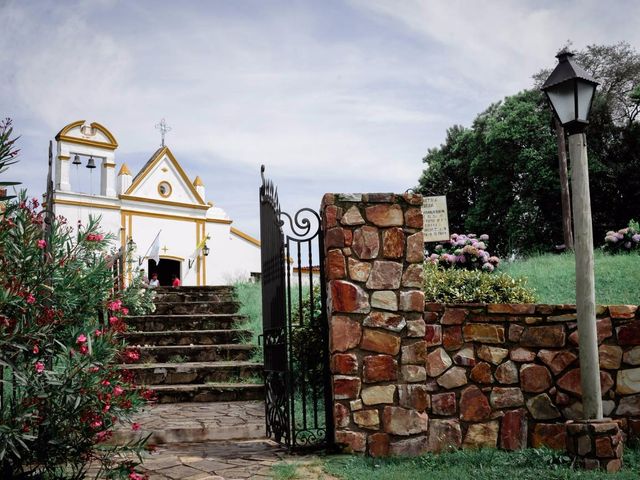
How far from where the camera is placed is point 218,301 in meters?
10.2

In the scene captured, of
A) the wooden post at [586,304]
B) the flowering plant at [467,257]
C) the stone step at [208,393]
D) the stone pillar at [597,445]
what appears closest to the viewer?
the stone pillar at [597,445]

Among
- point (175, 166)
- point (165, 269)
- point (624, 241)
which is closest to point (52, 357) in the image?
point (624, 241)

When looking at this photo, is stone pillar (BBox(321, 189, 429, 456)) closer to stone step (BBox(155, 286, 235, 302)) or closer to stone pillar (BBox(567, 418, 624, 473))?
stone pillar (BBox(567, 418, 624, 473))

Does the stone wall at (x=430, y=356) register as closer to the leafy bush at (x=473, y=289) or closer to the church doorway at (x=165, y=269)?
the leafy bush at (x=473, y=289)

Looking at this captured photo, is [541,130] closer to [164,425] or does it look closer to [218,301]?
[218,301]

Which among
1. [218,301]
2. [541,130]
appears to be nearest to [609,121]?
[541,130]

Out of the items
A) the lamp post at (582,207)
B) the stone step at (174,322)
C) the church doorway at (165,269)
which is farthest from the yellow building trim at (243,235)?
the lamp post at (582,207)

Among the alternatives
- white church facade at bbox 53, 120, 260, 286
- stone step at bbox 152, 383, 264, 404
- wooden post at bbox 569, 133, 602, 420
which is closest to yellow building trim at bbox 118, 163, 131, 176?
white church facade at bbox 53, 120, 260, 286

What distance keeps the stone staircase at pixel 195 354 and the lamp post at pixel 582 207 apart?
11.7ft

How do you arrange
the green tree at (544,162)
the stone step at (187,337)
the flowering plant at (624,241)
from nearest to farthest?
1. the stone step at (187,337)
2. the flowering plant at (624,241)
3. the green tree at (544,162)

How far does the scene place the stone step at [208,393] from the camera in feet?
22.5

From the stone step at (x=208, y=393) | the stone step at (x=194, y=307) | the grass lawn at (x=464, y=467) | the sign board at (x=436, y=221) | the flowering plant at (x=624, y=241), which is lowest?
the grass lawn at (x=464, y=467)

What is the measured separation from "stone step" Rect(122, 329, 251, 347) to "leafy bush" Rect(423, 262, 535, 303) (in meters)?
2.91

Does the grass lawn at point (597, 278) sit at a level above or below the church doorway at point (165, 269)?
below
